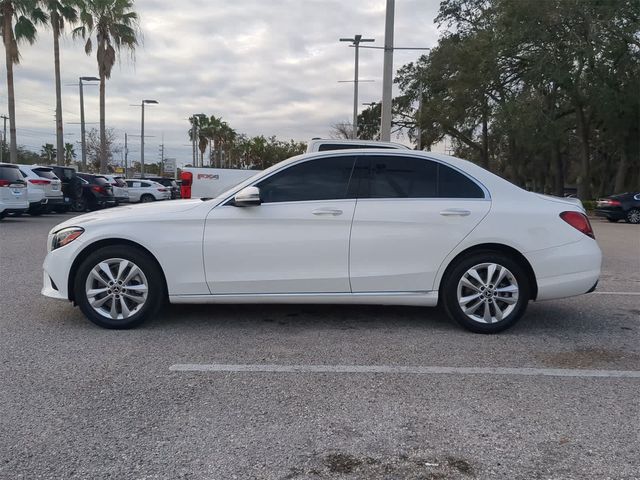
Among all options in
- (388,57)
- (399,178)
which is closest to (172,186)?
(388,57)

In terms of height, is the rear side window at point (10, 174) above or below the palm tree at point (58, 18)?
below

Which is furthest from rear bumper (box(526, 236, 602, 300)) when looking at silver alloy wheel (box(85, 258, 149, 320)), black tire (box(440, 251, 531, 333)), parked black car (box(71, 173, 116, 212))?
parked black car (box(71, 173, 116, 212))

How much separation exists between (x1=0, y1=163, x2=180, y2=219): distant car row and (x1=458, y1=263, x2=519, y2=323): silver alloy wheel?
561 inches

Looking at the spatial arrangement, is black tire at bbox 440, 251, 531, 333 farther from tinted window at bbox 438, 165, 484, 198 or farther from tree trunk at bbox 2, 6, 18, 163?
tree trunk at bbox 2, 6, 18, 163

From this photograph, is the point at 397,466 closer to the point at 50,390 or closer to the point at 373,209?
the point at 50,390

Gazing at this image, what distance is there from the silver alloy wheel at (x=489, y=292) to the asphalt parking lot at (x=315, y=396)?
9.3 inches

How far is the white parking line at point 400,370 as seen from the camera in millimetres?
4301

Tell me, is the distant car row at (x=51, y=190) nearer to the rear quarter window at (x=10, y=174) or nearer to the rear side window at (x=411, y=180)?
the rear quarter window at (x=10, y=174)

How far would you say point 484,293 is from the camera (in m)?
5.25

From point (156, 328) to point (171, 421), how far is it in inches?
80.3

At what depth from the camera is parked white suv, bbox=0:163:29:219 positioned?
50.8 feet

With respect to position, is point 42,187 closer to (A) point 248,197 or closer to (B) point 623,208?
(A) point 248,197

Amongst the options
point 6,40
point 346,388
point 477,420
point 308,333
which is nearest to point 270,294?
point 308,333

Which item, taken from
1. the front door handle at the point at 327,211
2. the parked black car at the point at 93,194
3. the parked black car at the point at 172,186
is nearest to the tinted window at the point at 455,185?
the front door handle at the point at 327,211
